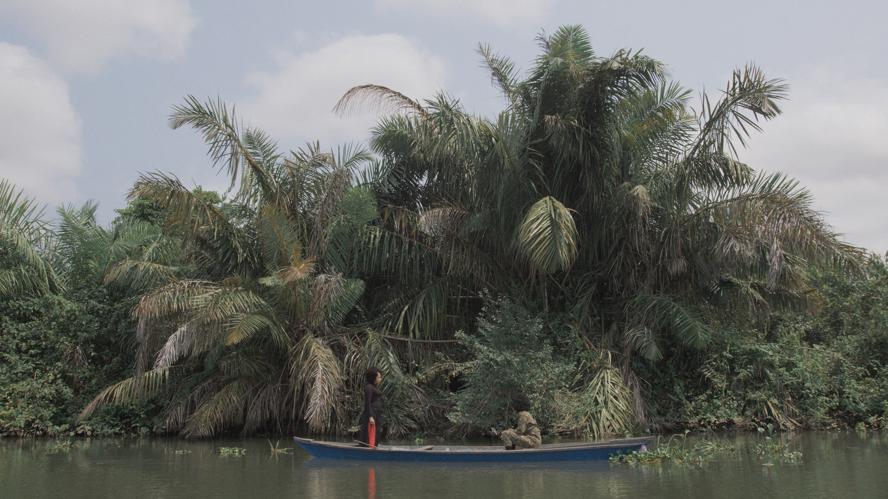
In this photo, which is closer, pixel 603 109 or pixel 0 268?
pixel 603 109

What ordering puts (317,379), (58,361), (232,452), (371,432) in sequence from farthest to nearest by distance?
(58,361) < (317,379) < (232,452) < (371,432)

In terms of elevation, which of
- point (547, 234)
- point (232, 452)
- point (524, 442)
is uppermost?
point (547, 234)

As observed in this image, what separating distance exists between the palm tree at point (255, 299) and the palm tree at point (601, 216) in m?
1.23

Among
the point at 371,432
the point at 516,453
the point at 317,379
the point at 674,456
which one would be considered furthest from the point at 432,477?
the point at 317,379

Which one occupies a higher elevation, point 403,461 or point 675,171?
point 675,171

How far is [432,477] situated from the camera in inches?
407

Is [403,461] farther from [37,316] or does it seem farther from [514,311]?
[37,316]

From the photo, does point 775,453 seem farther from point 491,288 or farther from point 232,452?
point 232,452

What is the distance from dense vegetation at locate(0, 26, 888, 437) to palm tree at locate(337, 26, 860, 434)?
0.16 feet

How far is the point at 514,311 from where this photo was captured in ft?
50.4

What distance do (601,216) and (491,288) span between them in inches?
103

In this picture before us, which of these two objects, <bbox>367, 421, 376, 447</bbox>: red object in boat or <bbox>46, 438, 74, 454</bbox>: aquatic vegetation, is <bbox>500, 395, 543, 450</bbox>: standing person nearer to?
<bbox>367, 421, 376, 447</bbox>: red object in boat

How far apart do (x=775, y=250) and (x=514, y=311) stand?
4575mm

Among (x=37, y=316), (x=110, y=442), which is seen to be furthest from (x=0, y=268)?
(x=110, y=442)
